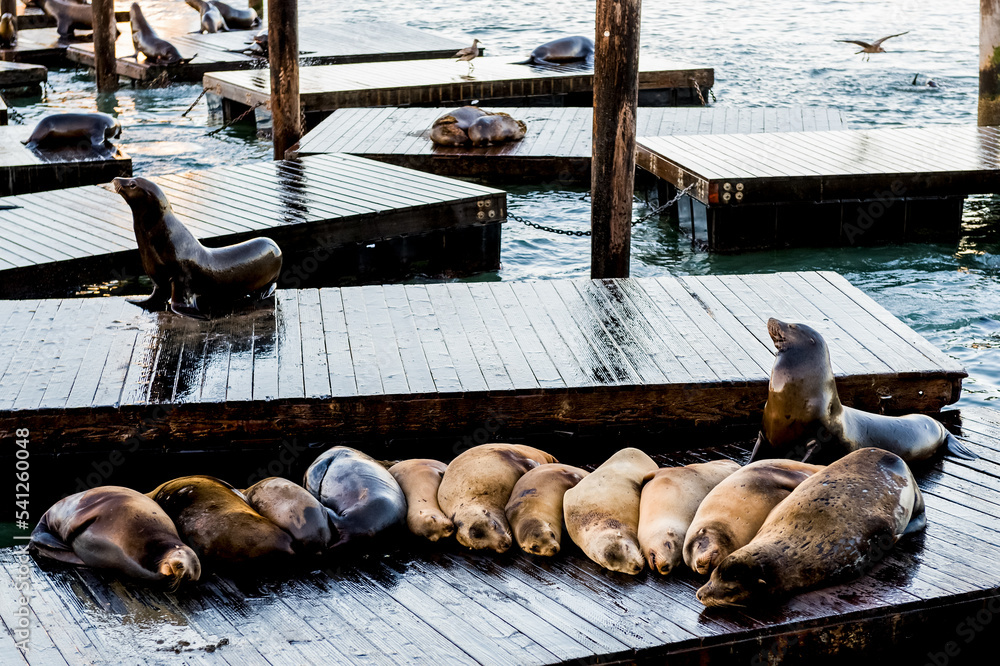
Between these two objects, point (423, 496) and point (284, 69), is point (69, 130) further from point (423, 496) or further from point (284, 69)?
point (423, 496)

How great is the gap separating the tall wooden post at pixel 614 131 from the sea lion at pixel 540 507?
8.46ft

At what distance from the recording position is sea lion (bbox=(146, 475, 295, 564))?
3521 millimetres

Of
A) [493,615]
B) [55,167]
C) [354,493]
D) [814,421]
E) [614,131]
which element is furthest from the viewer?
[55,167]

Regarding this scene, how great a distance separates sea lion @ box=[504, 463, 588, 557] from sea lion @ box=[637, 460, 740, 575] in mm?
276

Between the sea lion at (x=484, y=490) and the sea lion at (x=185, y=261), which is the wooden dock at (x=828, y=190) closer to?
the sea lion at (x=185, y=261)

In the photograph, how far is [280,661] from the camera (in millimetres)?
2963

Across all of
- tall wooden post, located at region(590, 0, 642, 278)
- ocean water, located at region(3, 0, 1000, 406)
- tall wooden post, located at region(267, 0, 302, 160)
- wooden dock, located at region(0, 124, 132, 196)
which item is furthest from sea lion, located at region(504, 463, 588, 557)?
wooden dock, located at region(0, 124, 132, 196)

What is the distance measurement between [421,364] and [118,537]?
1760 millimetres

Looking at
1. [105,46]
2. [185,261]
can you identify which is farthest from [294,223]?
[105,46]

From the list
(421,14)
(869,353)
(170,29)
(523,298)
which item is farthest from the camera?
(421,14)

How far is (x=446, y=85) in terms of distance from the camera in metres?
12.6

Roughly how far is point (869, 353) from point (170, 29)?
18.4 meters

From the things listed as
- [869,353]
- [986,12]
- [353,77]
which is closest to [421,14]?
[353,77]

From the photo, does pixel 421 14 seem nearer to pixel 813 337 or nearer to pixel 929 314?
pixel 929 314
